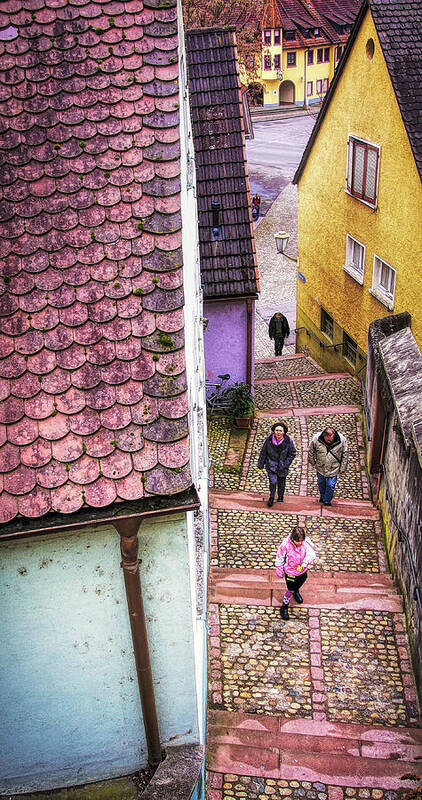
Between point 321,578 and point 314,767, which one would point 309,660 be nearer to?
point 314,767

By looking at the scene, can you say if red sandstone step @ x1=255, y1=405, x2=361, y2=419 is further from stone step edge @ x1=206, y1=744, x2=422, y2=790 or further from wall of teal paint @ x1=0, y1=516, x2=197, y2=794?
wall of teal paint @ x1=0, y1=516, x2=197, y2=794

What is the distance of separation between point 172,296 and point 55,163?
130 cm

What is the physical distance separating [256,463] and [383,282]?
5.49 m

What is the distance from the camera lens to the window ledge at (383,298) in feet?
49.2

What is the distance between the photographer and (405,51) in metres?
13.5

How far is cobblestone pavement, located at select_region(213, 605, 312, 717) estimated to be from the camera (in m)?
7.14

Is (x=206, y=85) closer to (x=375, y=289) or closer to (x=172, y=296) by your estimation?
(x=375, y=289)

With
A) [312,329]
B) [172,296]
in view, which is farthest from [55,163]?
[312,329]

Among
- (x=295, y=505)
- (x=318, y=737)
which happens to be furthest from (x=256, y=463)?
(x=318, y=737)

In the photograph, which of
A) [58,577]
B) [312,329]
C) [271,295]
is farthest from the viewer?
[271,295]

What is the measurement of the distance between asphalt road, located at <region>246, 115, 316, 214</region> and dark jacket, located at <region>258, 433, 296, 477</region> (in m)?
27.1

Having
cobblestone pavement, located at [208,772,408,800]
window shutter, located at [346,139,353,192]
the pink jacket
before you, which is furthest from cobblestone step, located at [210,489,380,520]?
window shutter, located at [346,139,353,192]

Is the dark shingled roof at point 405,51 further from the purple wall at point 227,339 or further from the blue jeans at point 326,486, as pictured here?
the blue jeans at point 326,486

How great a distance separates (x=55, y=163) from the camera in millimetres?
5215
